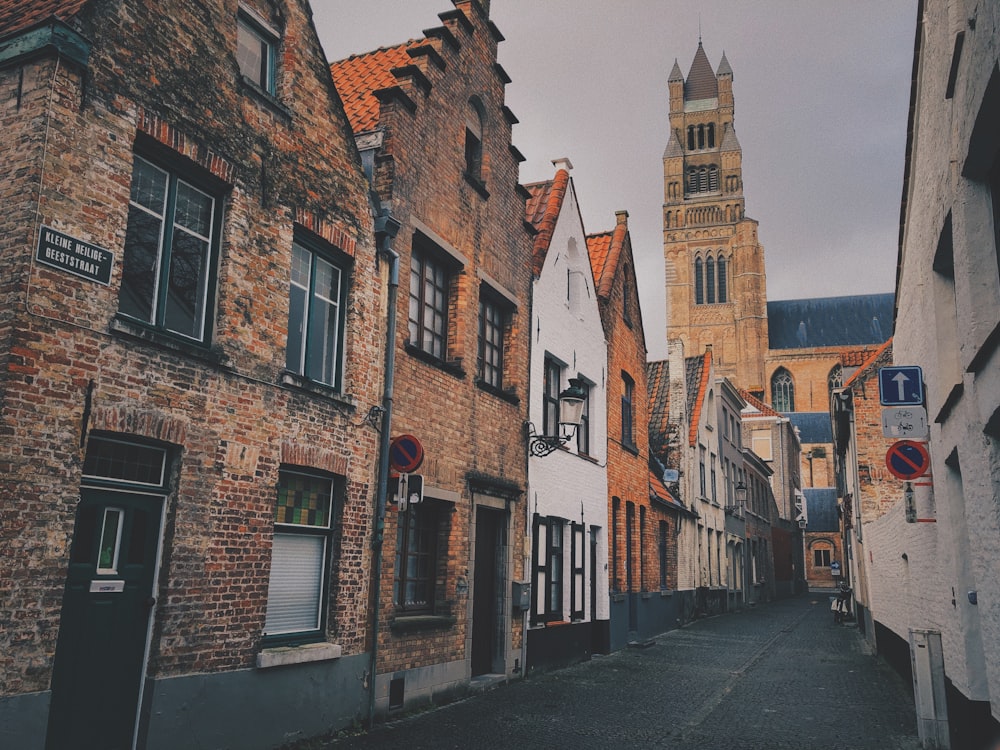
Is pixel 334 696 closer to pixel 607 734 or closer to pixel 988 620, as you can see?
pixel 607 734

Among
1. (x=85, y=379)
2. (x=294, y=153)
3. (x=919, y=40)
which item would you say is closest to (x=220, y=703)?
(x=85, y=379)

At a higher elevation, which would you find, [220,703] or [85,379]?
[85,379]

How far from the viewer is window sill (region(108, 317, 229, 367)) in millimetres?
6734

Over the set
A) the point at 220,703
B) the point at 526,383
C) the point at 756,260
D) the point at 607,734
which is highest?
the point at 756,260

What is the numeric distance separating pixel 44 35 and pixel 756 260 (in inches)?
3294

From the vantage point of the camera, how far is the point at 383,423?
1008cm

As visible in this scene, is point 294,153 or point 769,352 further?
point 769,352

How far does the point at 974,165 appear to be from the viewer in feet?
20.6

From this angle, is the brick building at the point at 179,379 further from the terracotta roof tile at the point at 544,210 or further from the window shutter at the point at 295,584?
the terracotta roof tile at the point at 544,210

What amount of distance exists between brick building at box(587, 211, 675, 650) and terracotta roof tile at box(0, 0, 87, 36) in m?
13.2

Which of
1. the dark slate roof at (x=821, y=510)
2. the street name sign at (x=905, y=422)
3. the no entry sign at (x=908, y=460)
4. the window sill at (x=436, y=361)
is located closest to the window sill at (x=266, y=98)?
the window sill at (x=436, y=361)

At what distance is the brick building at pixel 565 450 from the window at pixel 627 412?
6.59 ft

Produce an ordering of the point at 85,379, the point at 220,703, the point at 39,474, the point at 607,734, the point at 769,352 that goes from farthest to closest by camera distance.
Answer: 1. the point at 769,352
2. the point at 607,734
3. the point at 220,703
4. the point at 85,379
5. the point at 39,474

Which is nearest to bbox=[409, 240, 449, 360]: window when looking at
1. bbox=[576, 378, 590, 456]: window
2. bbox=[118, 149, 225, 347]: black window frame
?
bbox=[118, 149, 225, 347]: black window frame
